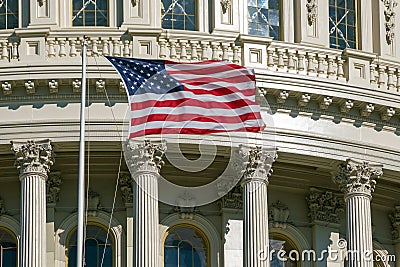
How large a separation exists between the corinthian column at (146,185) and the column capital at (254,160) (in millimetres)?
2028

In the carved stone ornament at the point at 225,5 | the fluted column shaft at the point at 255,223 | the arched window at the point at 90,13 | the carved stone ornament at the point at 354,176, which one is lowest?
the fluted column shaft at the point at 255,223

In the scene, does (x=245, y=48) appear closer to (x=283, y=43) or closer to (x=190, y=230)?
(x=283, y=43)

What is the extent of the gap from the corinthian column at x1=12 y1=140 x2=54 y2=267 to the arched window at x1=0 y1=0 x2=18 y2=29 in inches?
154

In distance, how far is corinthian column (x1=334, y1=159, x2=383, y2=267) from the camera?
59.7 meters

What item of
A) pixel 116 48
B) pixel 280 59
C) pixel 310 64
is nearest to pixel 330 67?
pixel 310 64

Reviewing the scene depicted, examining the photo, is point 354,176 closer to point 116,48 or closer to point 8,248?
point 116,48

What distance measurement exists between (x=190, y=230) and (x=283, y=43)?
5.46m

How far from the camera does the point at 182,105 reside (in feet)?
181

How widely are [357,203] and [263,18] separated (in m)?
5.62

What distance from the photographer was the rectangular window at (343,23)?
62.3 metres

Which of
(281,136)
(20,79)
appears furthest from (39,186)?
(281,136)

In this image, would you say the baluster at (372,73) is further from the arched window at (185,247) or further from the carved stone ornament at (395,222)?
the arched window at (185,247)

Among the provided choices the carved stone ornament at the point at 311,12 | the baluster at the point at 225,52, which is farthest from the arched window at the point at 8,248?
the carved stone ornament at the point at 311,12

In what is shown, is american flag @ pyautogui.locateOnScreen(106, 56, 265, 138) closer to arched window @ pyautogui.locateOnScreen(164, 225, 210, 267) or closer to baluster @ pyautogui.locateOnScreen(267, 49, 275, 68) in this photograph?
baluster @ pyautogui.locateOnScreen(267, 49, 275, 68)
